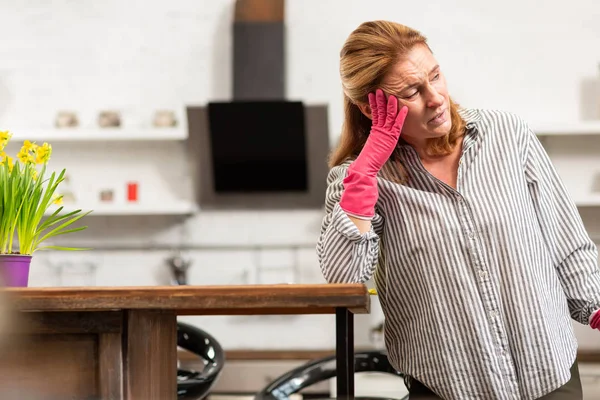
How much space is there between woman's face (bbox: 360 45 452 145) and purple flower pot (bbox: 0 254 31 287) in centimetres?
75

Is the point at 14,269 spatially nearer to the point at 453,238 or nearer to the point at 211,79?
the point at 453,238

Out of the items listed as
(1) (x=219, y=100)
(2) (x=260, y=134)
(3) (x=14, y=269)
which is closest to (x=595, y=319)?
(3) (x=14, y=269)

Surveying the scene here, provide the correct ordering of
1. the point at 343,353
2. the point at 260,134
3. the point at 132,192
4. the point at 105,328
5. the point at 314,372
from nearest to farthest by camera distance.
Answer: the point at 105,328, the point at 343,353, the point at 314,372, the point at 260,134, the point at 132,192

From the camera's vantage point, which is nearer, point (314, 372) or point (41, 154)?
point (41, 154)

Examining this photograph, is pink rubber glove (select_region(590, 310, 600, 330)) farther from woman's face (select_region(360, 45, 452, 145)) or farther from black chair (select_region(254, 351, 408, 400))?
black chair (select_region(254, 351, 408, 400))

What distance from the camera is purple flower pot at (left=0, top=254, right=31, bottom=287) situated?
1.52m

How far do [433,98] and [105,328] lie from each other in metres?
0.73

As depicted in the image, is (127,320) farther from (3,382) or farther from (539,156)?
(539,156)

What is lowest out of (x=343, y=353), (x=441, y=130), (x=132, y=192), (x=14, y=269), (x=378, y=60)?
(x=343, y=353)

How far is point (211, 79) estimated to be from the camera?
4.77m

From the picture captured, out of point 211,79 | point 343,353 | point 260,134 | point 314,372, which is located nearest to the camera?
point 343,353

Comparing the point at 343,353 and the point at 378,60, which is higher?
the point at 378,60

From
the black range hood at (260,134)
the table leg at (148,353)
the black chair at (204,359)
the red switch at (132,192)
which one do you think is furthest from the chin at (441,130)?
the red switch at (132,192)

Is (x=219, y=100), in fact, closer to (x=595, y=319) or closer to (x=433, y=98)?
(x=433, y=98)
